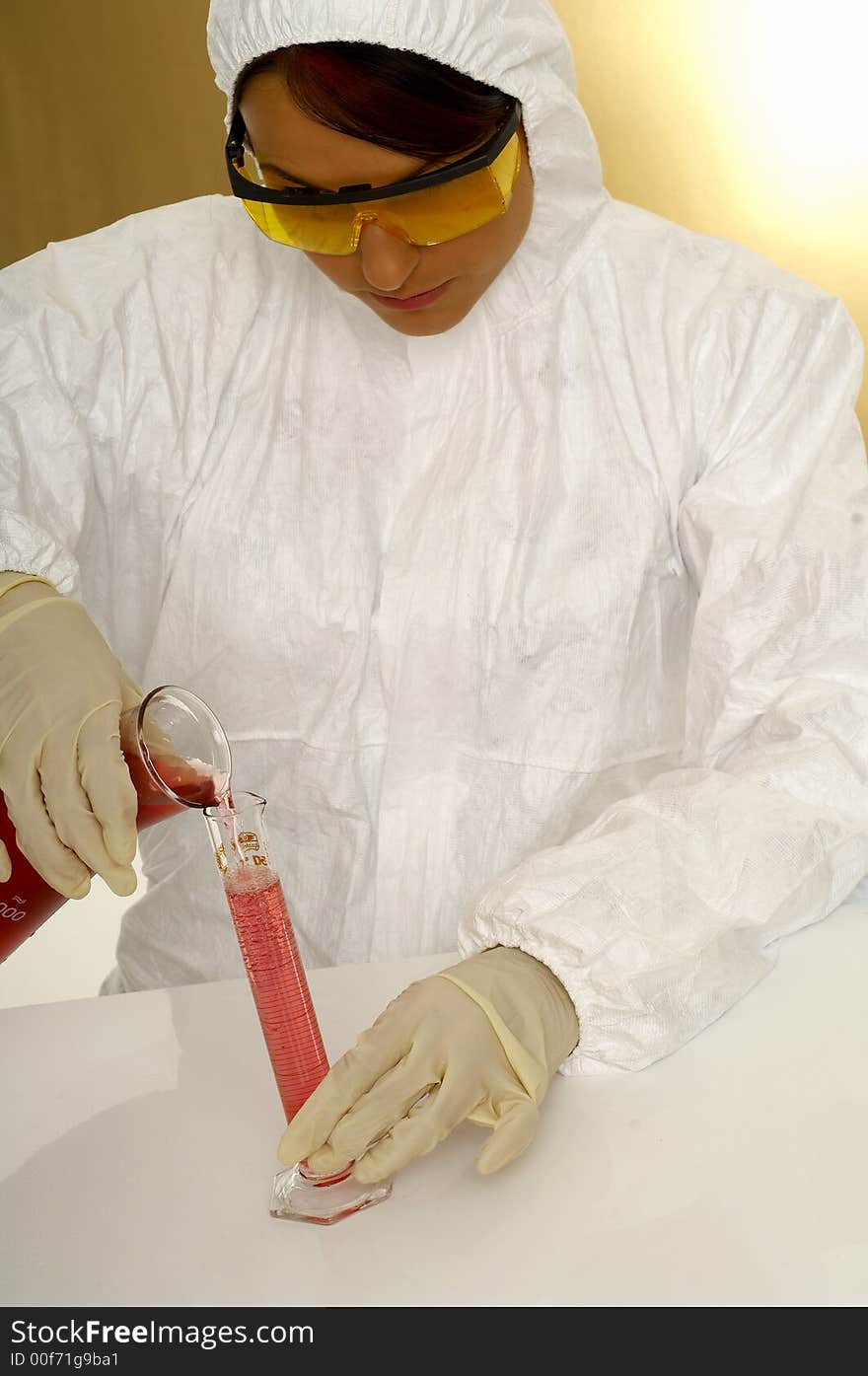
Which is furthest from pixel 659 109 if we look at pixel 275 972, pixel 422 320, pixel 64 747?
pixel 275 972

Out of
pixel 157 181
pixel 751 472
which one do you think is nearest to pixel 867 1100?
pixel 751 472

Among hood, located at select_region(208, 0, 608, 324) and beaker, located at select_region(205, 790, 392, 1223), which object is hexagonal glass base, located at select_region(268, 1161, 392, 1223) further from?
→ hood, located at select_region(208, 0, 608, 324)

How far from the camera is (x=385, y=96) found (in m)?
0.92

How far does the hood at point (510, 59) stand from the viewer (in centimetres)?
92

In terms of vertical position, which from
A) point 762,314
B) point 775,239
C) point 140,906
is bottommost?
point 140,906

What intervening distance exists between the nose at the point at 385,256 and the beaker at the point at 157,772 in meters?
0.38

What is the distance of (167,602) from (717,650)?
49cm

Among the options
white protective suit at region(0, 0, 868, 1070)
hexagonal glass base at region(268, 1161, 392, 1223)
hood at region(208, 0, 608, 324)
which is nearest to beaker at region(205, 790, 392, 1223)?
hexagonal glass base at region(268, 1161, 392, 1223)

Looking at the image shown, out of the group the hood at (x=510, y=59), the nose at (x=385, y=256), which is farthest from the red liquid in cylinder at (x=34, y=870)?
the hood at (x=510, y=59)

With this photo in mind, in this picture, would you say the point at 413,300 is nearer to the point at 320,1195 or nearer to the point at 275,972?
the point at 275,972

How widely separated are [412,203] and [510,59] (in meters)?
0.13

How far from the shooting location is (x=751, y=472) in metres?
1.08
